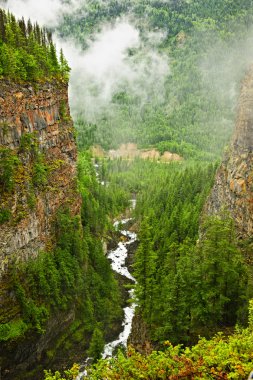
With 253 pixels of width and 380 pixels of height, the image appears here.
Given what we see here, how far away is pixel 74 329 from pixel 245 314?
31.8 m

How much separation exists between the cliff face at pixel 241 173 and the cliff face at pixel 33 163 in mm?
27758

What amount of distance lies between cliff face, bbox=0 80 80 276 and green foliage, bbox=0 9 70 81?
176cm

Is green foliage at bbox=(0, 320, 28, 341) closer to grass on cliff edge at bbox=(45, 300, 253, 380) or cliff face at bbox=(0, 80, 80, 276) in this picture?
cliff face at bbox=(0, 80, 80, 276)

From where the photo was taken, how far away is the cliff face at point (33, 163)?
2083 inches

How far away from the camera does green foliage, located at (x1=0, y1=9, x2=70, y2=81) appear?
53.6 metres

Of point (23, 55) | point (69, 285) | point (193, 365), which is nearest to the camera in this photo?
point (193, 365)

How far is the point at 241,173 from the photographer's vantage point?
200ft

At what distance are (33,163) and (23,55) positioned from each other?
15808mm

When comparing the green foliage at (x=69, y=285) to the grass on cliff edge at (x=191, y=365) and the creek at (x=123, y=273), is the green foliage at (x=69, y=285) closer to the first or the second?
the creek at (x=123, y=273)

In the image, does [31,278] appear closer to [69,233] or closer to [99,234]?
[69,233]

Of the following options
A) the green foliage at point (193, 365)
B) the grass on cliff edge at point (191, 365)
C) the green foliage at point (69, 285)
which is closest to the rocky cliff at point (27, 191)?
the green foliage at point (69, 285)

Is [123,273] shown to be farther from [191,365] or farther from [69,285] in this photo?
[191,365]

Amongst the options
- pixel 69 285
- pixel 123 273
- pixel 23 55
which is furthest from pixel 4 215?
pixel 123 273

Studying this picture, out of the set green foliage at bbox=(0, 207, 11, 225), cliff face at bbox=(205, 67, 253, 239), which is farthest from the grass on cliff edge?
cliff face at bbox=(205, 67, 253, 239)
